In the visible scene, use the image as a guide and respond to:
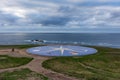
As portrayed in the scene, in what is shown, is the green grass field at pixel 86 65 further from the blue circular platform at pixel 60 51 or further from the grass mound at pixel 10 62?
the grass mound at pixel 10 62

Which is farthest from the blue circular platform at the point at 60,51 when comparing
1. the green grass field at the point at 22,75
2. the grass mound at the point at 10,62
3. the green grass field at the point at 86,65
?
the green grass field at the point at 22,75

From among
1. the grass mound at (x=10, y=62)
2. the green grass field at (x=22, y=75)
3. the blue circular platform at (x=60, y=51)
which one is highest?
the blue circular platform at (x=60, y=51)

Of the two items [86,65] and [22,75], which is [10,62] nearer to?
[22,75]

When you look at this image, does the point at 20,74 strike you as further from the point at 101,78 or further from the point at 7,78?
the point at 101,78

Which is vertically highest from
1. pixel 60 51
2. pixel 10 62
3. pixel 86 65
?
pixel 60 51

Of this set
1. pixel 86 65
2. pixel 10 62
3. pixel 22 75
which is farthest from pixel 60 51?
pixel 22 75

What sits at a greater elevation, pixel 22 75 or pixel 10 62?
pixel 10 62

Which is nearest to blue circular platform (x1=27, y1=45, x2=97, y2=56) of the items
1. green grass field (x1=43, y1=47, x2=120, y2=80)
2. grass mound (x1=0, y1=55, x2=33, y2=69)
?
green grass field (x1=43, y1=47, x2=120, y2=80)

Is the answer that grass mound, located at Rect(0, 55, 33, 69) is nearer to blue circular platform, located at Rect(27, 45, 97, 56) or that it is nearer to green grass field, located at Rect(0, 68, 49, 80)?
green grass field, located at Rect(0, 68, 49, 80)

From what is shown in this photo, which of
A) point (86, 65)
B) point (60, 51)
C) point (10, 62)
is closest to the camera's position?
point (86, 65)
